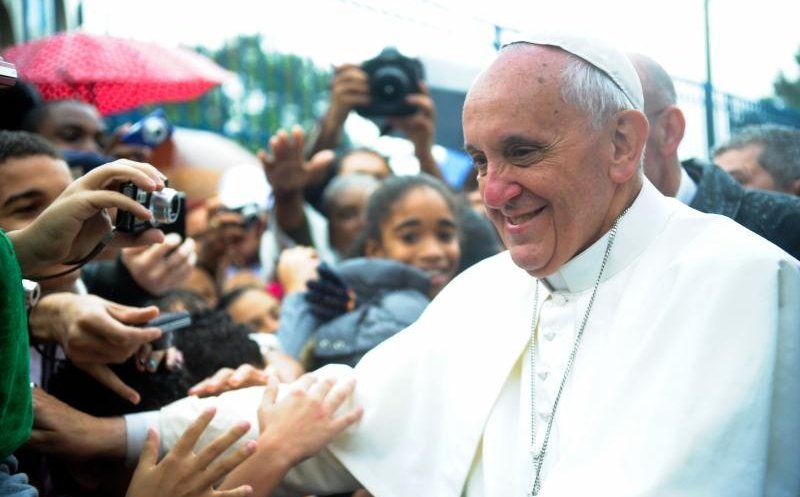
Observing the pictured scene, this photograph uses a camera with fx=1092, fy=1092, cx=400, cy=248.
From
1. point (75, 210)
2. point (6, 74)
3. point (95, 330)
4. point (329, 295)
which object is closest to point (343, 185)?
point (329, 295)

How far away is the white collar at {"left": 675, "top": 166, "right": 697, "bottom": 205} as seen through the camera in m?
4.09

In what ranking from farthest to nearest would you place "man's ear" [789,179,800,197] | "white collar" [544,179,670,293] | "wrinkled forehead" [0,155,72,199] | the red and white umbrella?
1. the red and white umbrella
2. "man's ear" [789,179,800,197]
3. "wrinkled forehead" [0,155,72,199]
4. "white collar" [544,179,670,293]

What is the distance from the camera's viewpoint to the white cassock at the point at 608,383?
2.56 meters

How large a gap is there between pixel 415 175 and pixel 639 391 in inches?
117

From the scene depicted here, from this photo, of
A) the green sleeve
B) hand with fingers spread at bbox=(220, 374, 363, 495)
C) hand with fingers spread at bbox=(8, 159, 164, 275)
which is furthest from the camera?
hand with fingers spread at bbox=(220, 374, 363, 495)

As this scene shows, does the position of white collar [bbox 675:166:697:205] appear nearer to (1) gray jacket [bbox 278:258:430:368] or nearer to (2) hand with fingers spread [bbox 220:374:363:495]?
(1) gray jacket [bbox 278:258:430:368]

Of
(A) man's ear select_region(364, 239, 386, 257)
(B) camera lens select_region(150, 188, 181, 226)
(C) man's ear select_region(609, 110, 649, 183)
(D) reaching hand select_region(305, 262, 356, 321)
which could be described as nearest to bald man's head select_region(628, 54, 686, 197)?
(C) man's ear select_region(609, 110, 649, 183)

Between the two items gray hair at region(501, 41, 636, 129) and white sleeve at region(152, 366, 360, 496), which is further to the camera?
white sleeve at region(152, 366, 360, 496)

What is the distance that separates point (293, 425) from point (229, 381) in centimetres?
37

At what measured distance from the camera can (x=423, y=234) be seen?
5277mm

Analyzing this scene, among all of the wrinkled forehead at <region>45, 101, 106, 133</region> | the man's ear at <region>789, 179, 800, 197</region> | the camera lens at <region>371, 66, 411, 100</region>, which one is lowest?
the wrinkled forehead at <region>45, 101, 106, 133</region>

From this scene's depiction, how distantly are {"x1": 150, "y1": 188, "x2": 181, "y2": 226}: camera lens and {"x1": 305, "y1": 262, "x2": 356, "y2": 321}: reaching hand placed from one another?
1.57 m

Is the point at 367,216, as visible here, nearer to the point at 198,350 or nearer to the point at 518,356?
the point at 198,350

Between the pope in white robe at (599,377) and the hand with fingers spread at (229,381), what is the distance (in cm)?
7
